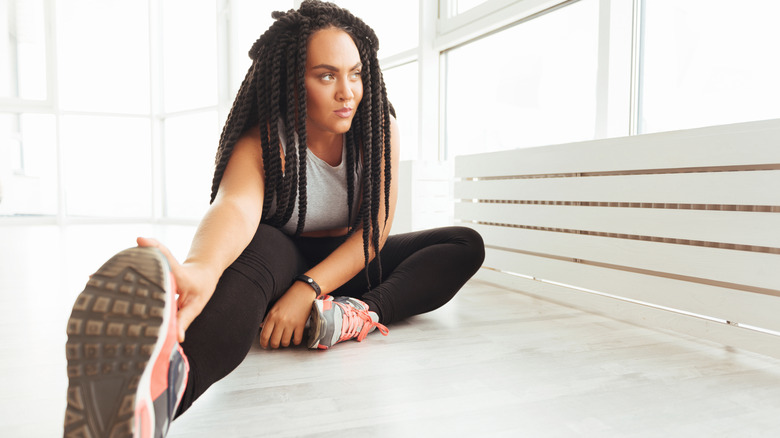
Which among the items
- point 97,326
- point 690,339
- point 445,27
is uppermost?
point 445,27

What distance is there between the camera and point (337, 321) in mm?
1048

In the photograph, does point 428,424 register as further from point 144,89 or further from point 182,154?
point 144,89

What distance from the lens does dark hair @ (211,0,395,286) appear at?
1.00 meters

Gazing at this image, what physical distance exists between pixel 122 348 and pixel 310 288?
1.84 feet

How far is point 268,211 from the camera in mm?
1047

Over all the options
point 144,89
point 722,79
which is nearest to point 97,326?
point 722,79

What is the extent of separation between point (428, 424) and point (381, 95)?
2.42 ft

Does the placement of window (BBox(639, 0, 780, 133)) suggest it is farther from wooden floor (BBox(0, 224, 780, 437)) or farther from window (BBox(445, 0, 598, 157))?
wooden floor (BBox(0, 224, 780, 437))

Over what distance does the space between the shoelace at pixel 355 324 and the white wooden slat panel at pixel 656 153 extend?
824 millimetres

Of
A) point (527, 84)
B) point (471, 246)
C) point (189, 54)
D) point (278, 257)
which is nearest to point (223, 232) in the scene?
point (278, 257)

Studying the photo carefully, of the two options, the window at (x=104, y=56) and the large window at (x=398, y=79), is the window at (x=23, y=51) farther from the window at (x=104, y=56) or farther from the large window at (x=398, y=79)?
the window at (x=104, y=56)

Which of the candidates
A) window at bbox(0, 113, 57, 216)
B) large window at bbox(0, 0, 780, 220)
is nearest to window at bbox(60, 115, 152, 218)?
large window at bbox(0, 0, 780, 220)

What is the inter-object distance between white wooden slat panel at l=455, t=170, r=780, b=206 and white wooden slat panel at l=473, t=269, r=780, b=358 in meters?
0.29

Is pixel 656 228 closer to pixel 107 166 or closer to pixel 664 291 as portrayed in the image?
pixel 664 291
